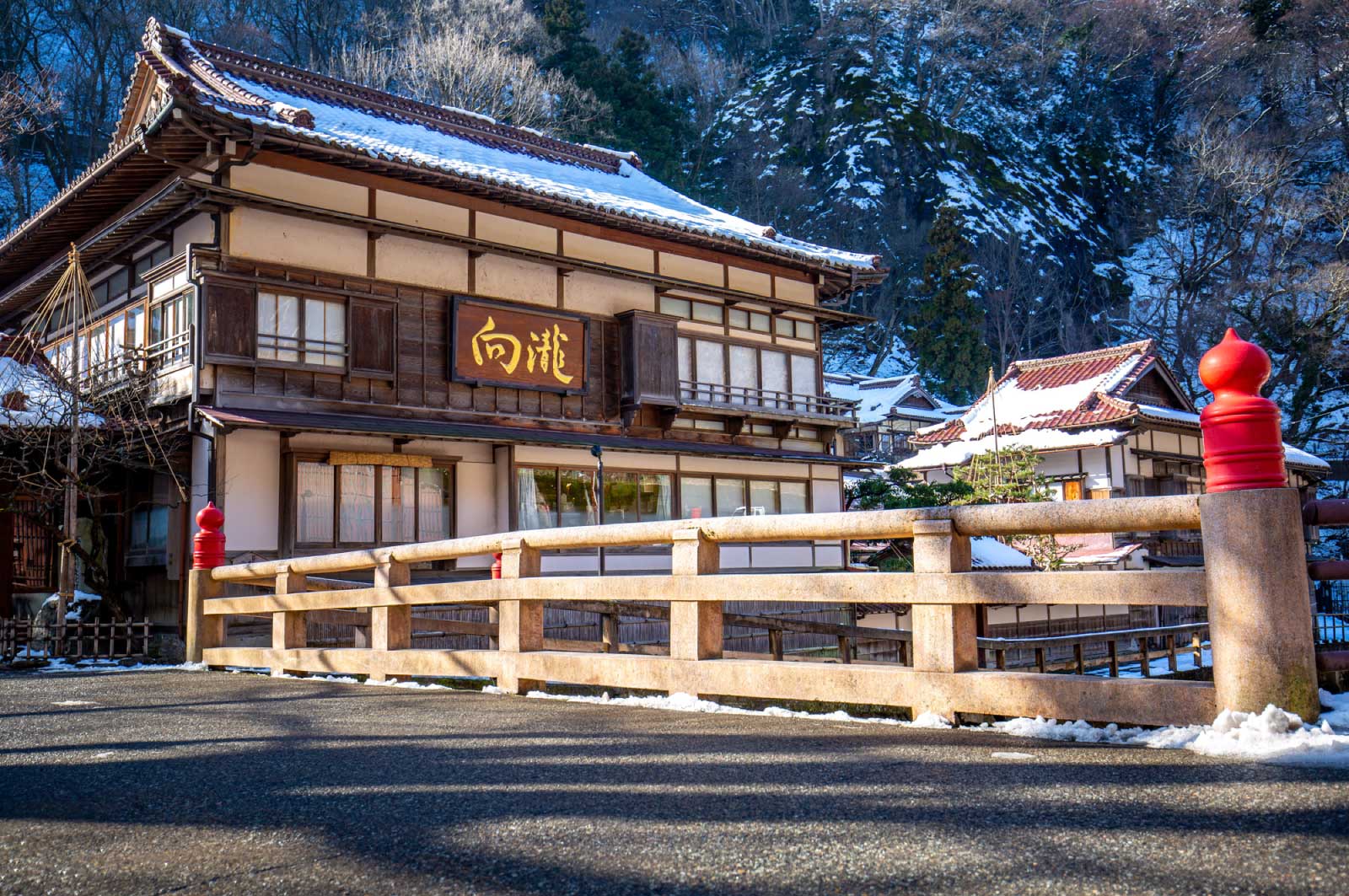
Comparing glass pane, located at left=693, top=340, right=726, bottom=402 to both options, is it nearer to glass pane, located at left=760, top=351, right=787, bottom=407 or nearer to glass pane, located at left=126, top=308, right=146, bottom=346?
glass pane, located at left=760, top=351, right=787, bottom=407

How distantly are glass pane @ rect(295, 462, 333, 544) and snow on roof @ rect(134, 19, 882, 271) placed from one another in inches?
182

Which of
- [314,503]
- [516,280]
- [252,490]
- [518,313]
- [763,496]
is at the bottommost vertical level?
[314,503]

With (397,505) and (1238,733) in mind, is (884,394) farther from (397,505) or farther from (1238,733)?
(1238,733)

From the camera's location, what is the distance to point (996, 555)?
22375 mm

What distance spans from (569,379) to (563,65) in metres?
27.0

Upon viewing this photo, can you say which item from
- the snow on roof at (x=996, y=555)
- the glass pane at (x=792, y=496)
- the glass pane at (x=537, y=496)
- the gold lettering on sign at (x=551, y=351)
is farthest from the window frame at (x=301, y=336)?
the snow on roof at (x=996, y=555)

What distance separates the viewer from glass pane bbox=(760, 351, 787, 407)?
67.3 feet

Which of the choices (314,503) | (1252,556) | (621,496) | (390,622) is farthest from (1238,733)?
(621,496)

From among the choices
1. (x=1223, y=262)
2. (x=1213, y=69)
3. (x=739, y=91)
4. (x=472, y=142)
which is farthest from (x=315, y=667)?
(x=1213, y=69)

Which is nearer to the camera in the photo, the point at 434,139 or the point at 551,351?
the point at 551,351

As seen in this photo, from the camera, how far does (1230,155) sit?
47438mm

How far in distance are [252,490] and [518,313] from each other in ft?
17.3

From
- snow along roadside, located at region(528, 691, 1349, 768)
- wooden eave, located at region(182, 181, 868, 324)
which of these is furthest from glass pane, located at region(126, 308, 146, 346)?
snow along roadside, located at region(528, 691, 1349, 768)

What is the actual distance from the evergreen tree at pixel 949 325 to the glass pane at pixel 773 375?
24.8 m
